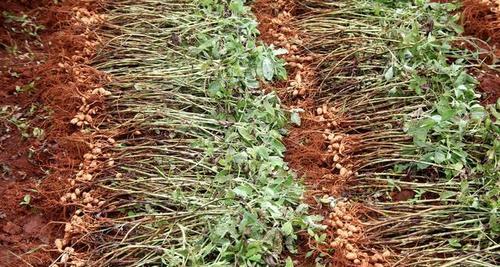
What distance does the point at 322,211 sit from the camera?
2.32 m

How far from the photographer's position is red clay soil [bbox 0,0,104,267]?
7.82ft

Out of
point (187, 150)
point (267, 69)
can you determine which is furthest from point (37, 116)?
point (267, 69)

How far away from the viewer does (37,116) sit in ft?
9.22

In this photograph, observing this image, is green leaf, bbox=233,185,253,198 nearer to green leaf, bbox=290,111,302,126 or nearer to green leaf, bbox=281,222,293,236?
green leaf, bbox=281,222,293,236

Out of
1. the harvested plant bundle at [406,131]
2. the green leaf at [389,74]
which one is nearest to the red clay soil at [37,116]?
the harvested plant bundle at [406,131]

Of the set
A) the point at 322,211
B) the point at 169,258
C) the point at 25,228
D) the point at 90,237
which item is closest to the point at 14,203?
the point at 25,228

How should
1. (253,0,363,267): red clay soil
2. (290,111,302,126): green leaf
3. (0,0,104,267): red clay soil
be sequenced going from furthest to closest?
(290,111,302,126): green leaf → (0,0,104,267): red clay soil → (253,0,363,267): red clay soil

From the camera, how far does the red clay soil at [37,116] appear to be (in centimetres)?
238

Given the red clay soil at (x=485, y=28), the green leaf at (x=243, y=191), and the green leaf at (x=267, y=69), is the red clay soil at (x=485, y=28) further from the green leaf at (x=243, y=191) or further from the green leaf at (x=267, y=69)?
the green leaf at (x=243, y=191)

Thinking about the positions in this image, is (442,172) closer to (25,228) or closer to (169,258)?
(169,258)

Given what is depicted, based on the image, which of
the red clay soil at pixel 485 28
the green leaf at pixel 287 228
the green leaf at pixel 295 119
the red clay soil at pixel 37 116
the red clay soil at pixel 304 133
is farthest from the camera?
the red clay soil at pixel 485 28

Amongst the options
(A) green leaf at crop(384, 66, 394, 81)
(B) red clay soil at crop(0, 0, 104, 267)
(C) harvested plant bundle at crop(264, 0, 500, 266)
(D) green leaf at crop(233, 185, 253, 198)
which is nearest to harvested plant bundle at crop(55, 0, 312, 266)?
(D) green leaf at crop(233, 185, 253, 198)

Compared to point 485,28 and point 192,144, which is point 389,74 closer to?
point 485,28

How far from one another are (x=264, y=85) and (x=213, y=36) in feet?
1.35
